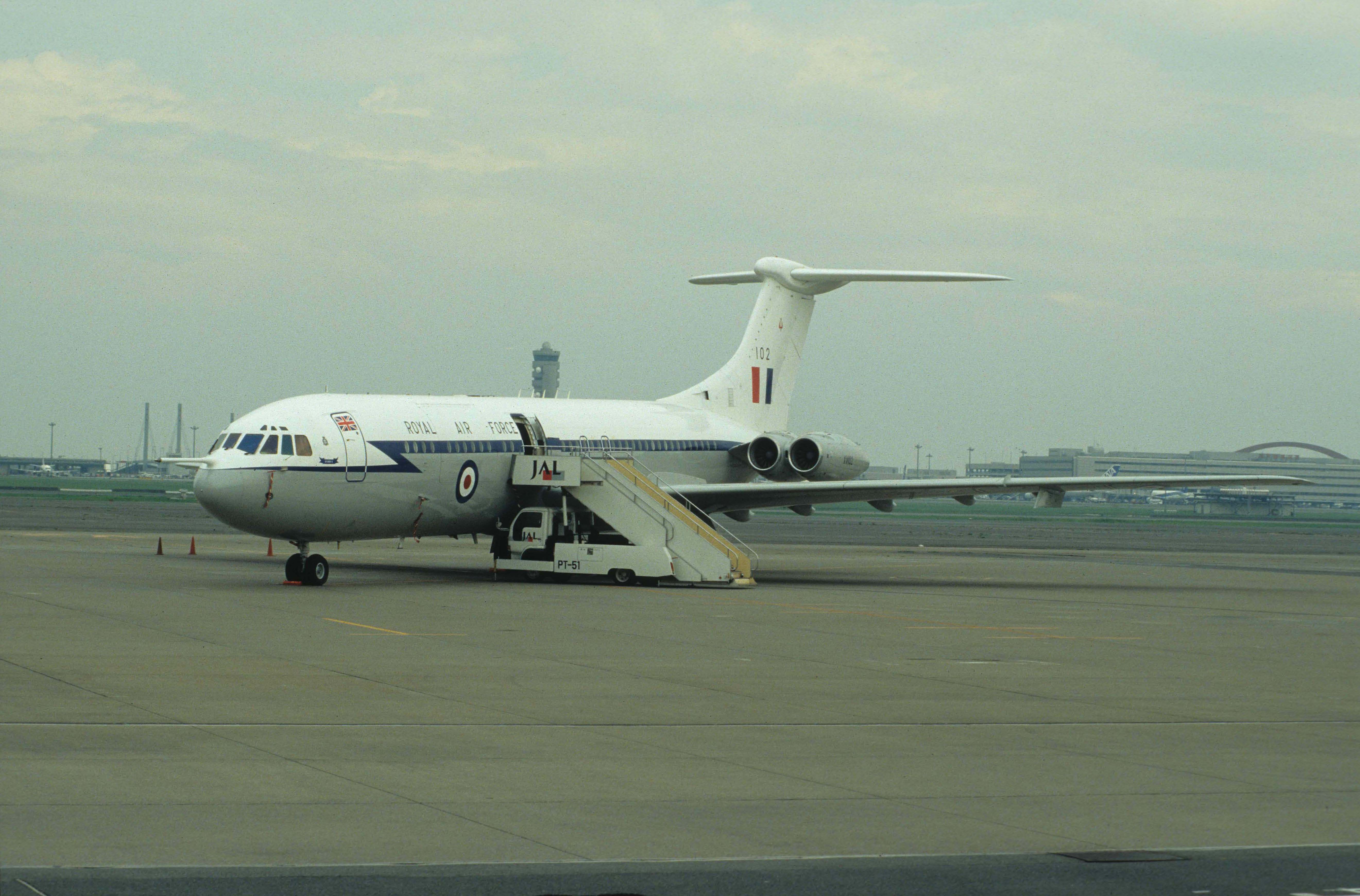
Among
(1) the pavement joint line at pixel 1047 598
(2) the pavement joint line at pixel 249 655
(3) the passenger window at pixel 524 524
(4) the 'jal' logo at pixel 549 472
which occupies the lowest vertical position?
(1) the pavement joint line at pixel 1047 598

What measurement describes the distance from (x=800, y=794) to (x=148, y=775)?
14.0ft

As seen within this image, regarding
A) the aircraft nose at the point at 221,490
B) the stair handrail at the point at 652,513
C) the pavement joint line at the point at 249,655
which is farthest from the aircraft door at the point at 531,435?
the pavement joint line at the point at 249,655

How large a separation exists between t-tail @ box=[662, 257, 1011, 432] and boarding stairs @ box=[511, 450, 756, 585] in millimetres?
8350

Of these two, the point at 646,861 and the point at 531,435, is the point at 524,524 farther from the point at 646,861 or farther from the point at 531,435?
the point at 646,861

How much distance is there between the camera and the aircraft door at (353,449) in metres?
30.1

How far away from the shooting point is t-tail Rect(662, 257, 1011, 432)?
137 ft

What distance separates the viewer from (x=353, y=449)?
99.2 feet

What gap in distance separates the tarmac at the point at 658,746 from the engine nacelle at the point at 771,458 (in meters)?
13.4

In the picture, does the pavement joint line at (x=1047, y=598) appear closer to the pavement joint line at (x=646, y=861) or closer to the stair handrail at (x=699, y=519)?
the stair handrail at (x=699, y=519)

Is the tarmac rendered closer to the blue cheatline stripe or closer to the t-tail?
the blue cheatline stripe

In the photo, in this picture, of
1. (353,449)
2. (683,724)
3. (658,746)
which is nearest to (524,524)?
(353,449)

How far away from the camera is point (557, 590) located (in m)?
30.3


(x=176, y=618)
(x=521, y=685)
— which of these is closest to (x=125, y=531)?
(x=176, y=618)

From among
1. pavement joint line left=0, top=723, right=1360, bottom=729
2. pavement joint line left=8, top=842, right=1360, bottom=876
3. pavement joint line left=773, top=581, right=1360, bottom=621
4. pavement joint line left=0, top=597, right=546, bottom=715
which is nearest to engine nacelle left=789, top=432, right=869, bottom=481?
pavement joint line left=773, top=581, right=1360, bottom=621
